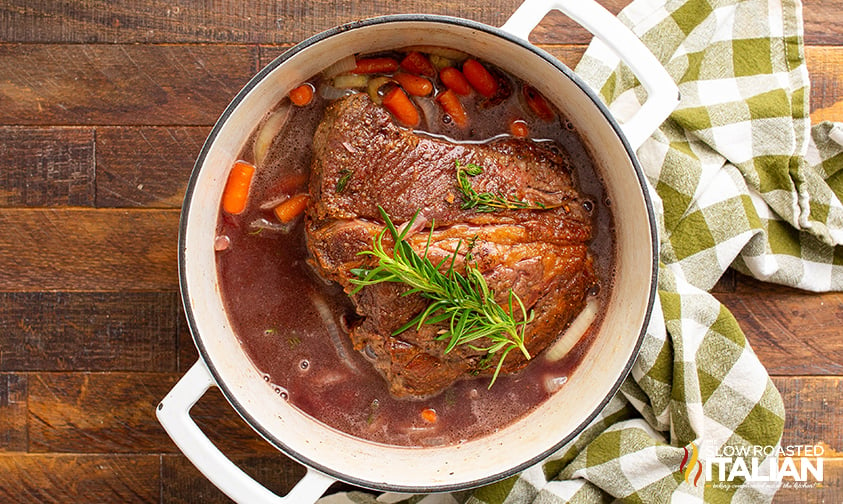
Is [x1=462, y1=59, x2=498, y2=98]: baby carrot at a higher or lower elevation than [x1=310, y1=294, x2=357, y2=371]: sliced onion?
higher

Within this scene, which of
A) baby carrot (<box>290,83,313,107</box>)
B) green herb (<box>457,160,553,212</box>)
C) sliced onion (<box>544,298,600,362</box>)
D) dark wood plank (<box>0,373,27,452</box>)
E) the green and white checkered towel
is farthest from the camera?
dark wood plank (<box>0,373,27,452</box>)

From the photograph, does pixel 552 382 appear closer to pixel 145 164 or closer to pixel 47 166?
pixel 145 164

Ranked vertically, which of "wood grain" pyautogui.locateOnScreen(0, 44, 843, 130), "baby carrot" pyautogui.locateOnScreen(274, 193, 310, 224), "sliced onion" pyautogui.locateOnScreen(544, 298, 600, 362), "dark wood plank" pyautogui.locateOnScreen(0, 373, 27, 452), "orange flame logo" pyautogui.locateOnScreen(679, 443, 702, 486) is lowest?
"dark wood plank" pyautogui.locateOnScreen(0, 373, 27, 452)

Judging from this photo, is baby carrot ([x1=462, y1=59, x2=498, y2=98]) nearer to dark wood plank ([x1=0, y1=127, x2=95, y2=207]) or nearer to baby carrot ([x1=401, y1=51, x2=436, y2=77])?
baby carrot ([x1=401, y1=51, x2=436, y2=77])

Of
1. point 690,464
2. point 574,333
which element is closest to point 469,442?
point 574,333

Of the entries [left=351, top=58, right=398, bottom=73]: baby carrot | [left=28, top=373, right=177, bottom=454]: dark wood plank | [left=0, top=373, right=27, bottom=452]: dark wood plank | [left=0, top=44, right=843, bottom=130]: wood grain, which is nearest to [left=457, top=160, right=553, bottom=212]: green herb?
[left=351, top=58, right=398, bottom=73]: baby carrot

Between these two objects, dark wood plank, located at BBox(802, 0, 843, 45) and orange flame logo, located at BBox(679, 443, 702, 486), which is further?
dark wood plank, located at BBox(802, 0, 843, 45)

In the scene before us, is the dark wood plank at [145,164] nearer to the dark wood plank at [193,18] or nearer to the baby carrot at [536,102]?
the dark wood plank at [193,18]
